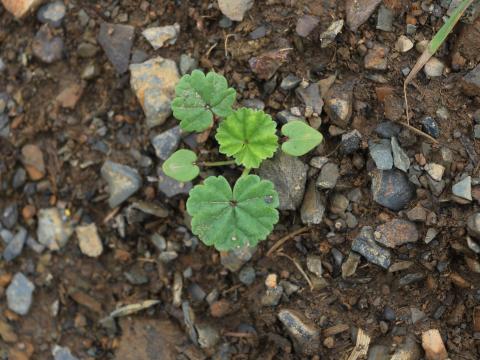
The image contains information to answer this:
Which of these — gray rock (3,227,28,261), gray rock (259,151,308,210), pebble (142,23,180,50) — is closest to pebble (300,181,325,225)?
gray rock (259,151,308,210)

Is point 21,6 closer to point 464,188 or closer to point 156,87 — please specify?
point 156,87

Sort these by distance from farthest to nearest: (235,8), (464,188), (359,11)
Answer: (235,8), (359,11), (464,188)

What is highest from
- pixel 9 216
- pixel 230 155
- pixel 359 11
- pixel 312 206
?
pixel 359 11

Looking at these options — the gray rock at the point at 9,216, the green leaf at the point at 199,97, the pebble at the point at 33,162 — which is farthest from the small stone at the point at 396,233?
the gray rock at the point at 9,216

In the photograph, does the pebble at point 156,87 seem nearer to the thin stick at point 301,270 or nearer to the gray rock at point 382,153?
the thin stick at point 301,270

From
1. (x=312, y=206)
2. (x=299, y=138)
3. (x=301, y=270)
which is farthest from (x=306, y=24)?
(x=301, y=270)

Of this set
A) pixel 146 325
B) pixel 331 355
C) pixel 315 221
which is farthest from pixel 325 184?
pixel 146 325

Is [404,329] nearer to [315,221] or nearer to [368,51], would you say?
[315,221]
